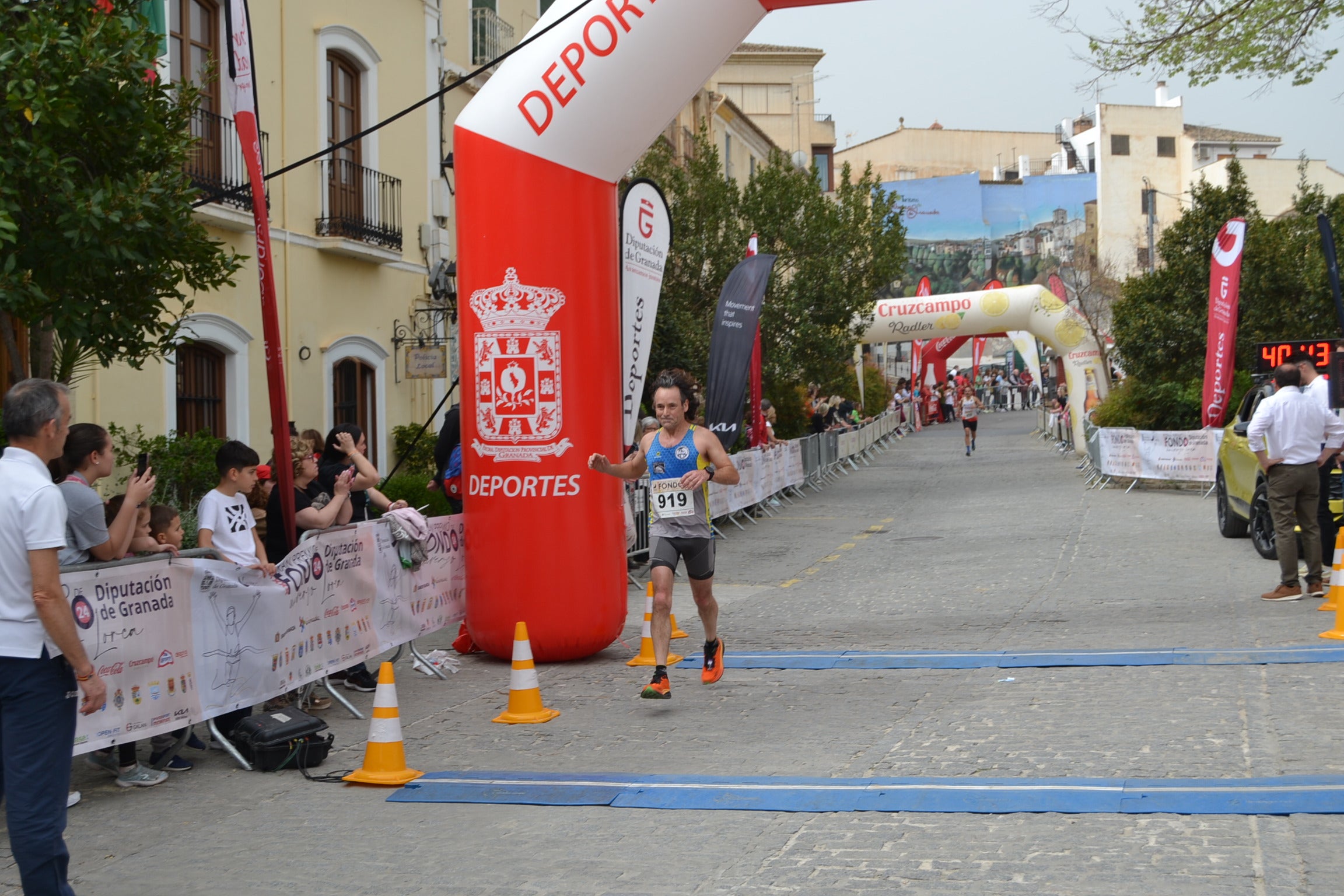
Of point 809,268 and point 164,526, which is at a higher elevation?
point 809,268

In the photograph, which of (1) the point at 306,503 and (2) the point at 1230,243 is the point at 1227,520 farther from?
(1) the point at 306,503

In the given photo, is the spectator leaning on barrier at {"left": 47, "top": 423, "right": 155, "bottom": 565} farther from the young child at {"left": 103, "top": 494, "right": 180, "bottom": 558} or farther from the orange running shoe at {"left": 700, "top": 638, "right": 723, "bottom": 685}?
the orange running shoe at {"left": 700, "top": 638, "right": 723, "bottom": 685}

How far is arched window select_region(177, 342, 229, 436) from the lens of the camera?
13875 millimetres

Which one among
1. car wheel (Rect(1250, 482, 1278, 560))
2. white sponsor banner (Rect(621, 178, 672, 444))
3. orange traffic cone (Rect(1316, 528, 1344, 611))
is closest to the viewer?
orange traffic cone (Rect(1316, 528, 1344, 611))

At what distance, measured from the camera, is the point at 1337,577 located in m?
9.34

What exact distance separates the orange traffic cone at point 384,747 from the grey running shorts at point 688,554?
91.0 inches

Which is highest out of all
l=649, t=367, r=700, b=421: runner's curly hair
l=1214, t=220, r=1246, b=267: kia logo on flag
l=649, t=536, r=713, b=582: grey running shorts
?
l=1214, t=220, r=1246, b=267: kia logo on flag

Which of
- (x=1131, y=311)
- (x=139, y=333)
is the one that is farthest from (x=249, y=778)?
(x=1131, y=311)

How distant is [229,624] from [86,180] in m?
2.46

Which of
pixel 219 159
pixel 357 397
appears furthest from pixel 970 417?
pixel 219 159

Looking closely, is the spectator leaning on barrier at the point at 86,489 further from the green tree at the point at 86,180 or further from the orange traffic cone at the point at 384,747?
the orange traffic cone at the point at 384,747

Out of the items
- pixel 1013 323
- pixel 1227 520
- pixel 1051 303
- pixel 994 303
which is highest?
pixel 994 303

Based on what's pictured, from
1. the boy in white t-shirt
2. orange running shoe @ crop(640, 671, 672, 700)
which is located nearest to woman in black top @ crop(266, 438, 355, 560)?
the boy in white t-shirt

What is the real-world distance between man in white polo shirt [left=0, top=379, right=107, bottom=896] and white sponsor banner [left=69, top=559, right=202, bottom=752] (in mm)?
1636
